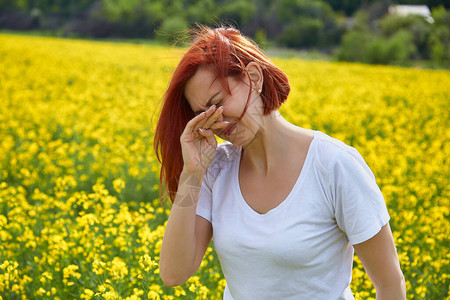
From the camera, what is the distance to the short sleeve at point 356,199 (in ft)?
4.49

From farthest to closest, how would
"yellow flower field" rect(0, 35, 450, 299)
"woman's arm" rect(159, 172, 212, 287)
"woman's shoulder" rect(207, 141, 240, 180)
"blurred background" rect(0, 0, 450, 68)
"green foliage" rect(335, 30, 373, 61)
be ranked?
"green foliage" rect(335, 30, 373, 61) → "blurred background" rect(0, 0, 450, 68) → "yellow flower field" rect(0, 35, 450, 299) → "woman's shoulder" rect(207, 141, 240, 180) → "woman's arm" rect(159, 172, 212, 287)

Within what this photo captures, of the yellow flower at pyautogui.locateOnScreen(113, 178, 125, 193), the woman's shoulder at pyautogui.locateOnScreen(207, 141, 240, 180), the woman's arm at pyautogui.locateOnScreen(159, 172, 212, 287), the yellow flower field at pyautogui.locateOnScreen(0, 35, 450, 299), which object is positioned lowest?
the yellow flower field at pyautogui.locateOnScreen(0, 35, 450, 299)

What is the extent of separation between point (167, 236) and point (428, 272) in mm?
1906

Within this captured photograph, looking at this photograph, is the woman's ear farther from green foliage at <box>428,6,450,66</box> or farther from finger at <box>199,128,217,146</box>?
green foliage at <box>428,6,450,66</box>

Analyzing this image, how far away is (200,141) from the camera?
1592mm

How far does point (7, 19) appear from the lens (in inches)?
2146

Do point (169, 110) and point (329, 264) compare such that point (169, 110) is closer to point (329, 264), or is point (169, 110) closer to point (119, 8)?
point (329, 264)

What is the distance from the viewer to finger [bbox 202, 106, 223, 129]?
143cm

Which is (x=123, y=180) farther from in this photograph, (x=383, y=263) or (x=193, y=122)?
(x=383, y=263)

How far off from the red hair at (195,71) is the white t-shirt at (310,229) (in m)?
0.22

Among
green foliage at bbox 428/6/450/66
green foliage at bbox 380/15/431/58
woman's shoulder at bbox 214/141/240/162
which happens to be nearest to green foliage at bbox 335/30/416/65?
green foliage at bbox 380/15/431/58

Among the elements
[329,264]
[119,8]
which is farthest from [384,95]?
[119,8]

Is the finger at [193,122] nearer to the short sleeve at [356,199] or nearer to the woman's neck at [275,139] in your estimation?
the woman's neck at [275,139]

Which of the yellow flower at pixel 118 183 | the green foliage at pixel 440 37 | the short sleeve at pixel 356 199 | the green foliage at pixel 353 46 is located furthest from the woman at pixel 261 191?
the green foliage at pixel 353 46
